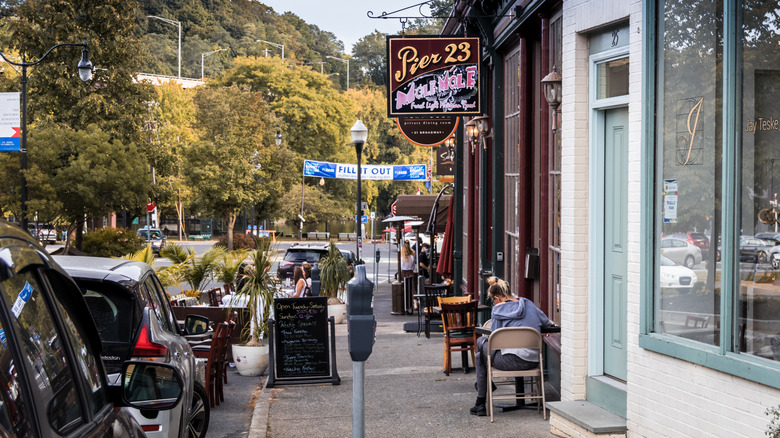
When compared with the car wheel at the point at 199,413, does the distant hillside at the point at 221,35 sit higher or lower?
higher

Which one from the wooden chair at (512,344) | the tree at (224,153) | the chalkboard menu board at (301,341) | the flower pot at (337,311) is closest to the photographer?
the wooden chair at (512,344)

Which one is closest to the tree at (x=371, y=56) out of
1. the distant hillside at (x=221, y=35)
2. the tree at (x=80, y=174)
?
the distant hillside at (x=221, y=35)

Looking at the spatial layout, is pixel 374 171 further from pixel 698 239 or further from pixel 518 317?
pixel 698 239

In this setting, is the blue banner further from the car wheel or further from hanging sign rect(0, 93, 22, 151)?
the car wheel

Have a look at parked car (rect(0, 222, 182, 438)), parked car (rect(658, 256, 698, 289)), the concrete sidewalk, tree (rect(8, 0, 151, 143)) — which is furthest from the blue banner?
parked car (rect(0, 222, 182, 438))

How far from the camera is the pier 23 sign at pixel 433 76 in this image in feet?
42.8

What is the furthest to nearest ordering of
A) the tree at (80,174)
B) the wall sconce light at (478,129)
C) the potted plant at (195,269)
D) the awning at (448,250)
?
1. the tree at (80,174)
2. the awning at (448,250)
3. the potted plant at (195,269)
4. the wall sconce light at (478,129)

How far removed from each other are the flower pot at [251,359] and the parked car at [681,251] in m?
6.94

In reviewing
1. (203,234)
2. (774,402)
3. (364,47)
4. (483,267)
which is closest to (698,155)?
(774,402)

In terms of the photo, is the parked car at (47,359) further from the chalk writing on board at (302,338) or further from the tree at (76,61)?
the tree at (76,61)

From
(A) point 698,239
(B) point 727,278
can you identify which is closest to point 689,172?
(A) point 698,239

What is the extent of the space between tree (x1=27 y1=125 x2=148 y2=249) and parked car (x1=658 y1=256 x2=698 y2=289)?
95.0 feet

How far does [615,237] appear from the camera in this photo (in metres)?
7.95

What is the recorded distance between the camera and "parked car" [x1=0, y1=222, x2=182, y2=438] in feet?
6.79
